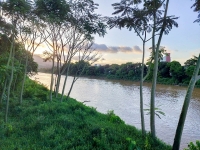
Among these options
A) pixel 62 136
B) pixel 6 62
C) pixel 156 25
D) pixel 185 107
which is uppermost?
pixel 156 25

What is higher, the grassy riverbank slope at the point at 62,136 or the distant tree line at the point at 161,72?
the distant tree line at the point at 161,72

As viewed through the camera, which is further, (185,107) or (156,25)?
(156,25)

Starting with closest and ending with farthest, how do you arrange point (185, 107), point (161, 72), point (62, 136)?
point (185, 107) < point (62, 136) < point (161, 72)

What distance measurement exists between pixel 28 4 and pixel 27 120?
3.99 m

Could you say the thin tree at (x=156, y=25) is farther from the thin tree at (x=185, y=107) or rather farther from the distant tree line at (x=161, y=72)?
the distant tree line at (x=161, y=72)

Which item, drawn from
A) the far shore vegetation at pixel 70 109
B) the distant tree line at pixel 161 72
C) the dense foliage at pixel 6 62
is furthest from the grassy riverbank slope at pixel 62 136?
the distant tree line at pixel 161 72

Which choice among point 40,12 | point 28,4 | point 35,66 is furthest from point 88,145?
point 35,66

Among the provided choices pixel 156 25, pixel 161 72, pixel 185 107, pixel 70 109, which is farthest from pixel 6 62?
pixel 161 72

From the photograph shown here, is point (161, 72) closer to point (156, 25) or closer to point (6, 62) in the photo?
point (6, 62)

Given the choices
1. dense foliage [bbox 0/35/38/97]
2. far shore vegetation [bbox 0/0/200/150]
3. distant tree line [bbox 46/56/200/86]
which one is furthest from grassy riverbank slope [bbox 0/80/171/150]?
distant tree line [bbox 46/56/200/86]

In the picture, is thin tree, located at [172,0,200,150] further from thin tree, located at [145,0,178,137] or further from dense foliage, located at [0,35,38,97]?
dense foliage, located at [0,35,38,97]

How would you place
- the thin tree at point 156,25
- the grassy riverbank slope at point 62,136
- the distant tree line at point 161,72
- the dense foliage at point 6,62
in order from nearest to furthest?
the grassy riverbank slope at point 62,136 < the thin tree at point 156,25 < the dense foliage at point 6,62 < the distant tree line at point 161,72

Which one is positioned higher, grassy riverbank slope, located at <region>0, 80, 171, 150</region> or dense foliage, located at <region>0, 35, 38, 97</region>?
dense foliage, located at <region>0, 35, 38, 97</region>

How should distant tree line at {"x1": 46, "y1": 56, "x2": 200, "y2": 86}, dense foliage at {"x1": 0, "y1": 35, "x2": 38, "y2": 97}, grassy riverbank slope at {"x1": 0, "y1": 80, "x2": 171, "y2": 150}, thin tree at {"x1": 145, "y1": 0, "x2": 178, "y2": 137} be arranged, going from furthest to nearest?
distant tree line at {"x1": 46, "y1": 56, "x2": 200, "y2": 86} → dense foliage at {"x1": 0, "y1": 35, "x2": 38, "y2": 97} → thin tree at {"x1": 145, "y1": 0, "x2": 178, "y2": 137} → grassy riverbank slope at {"x1": 0, "y1": 80, "x2": 171, "y2": 150}
